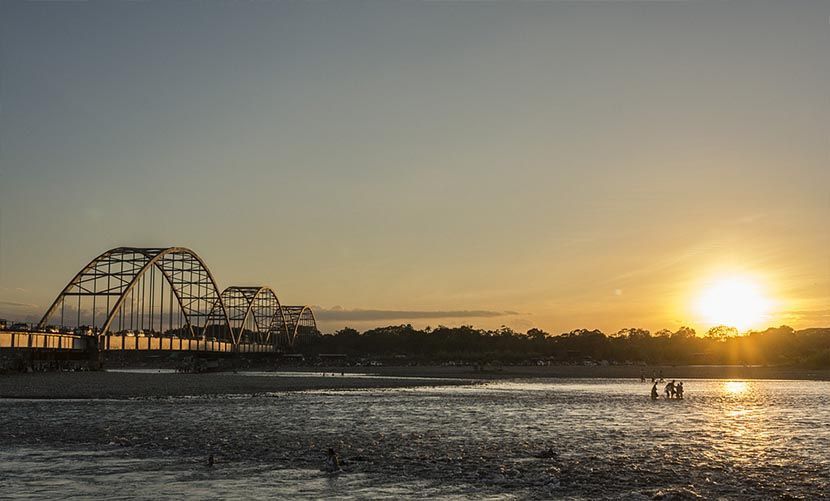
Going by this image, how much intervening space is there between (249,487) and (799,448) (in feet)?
65.1

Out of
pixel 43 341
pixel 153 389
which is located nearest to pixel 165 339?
pixel 43 341

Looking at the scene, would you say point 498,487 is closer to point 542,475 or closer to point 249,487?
point 542,475

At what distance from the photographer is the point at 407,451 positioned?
26562 mm

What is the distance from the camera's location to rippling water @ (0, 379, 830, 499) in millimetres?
19953

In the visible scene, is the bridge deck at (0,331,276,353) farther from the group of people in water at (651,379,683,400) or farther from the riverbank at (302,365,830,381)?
the group of people in water at (651,379,683,400)

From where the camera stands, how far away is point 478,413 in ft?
142

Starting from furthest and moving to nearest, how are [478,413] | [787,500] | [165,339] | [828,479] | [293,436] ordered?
[165,339]
[478,413]
[293,436]
[828,479]
[787,500]

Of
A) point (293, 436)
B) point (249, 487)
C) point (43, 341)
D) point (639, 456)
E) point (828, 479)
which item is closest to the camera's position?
point (249, 487)

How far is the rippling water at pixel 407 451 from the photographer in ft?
65.5

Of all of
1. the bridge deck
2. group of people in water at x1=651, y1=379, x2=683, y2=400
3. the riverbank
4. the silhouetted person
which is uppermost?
the bridge deck

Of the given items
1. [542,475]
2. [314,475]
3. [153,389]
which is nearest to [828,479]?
[542,475]

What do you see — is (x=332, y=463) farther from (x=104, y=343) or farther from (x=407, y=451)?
(x=104, y=343)

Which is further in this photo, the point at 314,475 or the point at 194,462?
the point at 194,462

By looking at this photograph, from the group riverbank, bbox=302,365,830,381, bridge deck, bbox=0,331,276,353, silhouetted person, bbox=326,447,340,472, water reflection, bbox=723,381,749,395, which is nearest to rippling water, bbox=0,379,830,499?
silhouetted person, bbox=326,447,340,472
